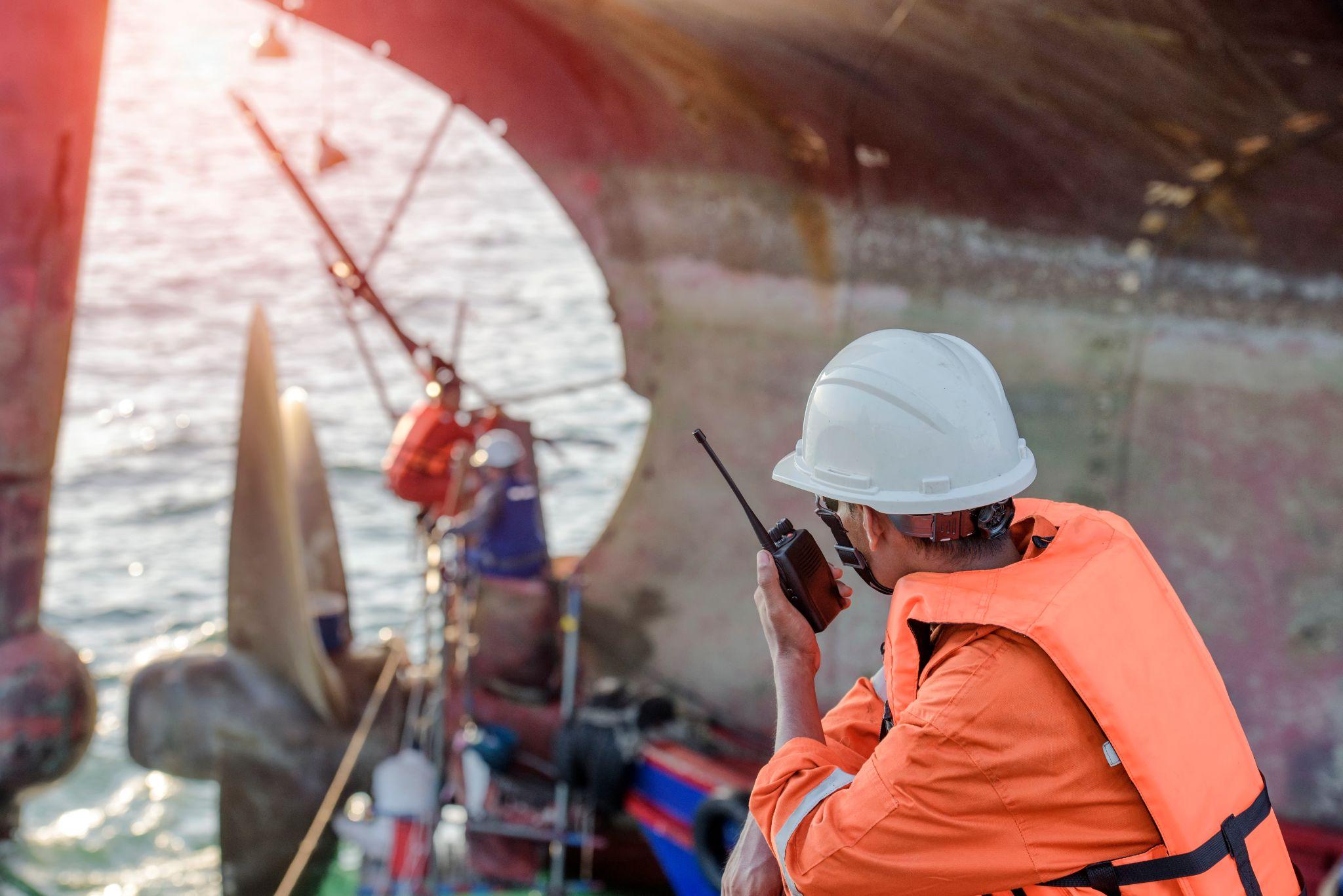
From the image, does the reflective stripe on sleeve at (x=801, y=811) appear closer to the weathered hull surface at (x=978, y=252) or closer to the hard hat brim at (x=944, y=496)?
the hard hat brim at (x=944, y=496)

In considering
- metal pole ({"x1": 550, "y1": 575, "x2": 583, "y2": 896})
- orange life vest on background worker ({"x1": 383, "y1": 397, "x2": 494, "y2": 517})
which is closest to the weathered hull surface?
metal pole ({"x1": 550, "y1": 575, "x2": 583, "y2": 896})

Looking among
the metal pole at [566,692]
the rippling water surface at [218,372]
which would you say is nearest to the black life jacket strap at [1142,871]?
the metal pole at [566,692]

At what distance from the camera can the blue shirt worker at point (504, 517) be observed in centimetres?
782

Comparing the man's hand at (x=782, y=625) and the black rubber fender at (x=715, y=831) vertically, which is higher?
the man's hand at (x=782, y=625)

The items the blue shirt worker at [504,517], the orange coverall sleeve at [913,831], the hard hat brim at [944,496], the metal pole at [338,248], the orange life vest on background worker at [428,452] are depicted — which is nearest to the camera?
the orange coverall sleeve at [913,831]

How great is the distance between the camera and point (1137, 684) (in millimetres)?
1955

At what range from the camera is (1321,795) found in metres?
6.13

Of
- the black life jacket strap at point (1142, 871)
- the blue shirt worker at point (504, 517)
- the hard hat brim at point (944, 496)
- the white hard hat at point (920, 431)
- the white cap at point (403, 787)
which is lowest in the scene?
the white cap at point (403, 787)

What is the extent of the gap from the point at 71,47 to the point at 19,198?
3.32 feet

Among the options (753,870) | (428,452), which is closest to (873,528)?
(753,870)

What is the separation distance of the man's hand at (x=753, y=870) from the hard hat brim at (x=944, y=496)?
0.60 m

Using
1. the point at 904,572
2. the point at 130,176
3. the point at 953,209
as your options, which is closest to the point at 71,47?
the point at 953,209

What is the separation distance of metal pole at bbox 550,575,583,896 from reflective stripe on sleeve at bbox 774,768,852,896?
Answer: 17.4 feet

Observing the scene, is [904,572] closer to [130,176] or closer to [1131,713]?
[1131,713]
